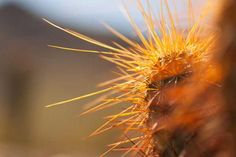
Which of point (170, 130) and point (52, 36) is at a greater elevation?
point (52, 36)

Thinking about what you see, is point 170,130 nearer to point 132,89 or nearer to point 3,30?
point 132,89

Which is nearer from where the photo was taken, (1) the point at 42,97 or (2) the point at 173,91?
(2) the point at 173,91

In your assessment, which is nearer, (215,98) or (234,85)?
(234,85)

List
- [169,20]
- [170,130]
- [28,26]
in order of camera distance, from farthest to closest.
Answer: [28,26] < [169,20] < [170,130]

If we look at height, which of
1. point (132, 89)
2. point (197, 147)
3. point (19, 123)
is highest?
point (19, 123)

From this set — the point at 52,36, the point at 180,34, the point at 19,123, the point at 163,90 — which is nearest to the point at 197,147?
the point at 163,90

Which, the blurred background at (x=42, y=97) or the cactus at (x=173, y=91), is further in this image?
the blurred background at (x=42, y=97)

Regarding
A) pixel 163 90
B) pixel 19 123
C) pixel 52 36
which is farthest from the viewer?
pixel 52 36

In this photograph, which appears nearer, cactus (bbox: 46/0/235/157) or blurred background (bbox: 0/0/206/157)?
cactus (bbox: 46/0/235/157)

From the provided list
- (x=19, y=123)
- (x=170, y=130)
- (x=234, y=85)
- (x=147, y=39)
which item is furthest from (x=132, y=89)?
(x=19, y=123)
